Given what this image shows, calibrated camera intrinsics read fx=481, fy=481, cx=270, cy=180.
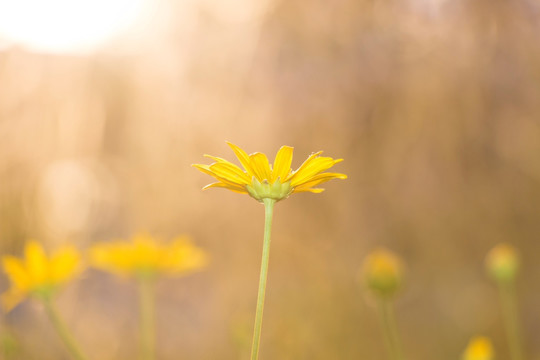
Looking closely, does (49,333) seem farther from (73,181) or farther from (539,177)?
(539,177)

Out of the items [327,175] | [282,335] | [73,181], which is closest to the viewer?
[327,175]

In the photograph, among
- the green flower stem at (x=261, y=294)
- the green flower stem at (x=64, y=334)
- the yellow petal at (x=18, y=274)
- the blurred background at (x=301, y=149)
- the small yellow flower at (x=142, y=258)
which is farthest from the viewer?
the blurred background at (x=301, y=149)

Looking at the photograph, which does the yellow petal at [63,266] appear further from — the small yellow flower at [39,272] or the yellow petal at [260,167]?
the yellow petal at [260,167]

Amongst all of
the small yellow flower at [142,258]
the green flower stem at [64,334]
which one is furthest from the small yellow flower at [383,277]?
the green flower stem at [64,334]

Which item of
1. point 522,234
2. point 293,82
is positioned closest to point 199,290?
point 293,82

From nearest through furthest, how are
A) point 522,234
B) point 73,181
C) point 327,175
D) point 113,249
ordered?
point 327,175, point 113,249, point 522,234, point 73,181

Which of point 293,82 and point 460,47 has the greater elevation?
point 460,47

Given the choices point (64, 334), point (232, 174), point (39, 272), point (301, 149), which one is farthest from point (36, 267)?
point (301, 149)

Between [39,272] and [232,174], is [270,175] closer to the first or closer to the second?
[232,174]
